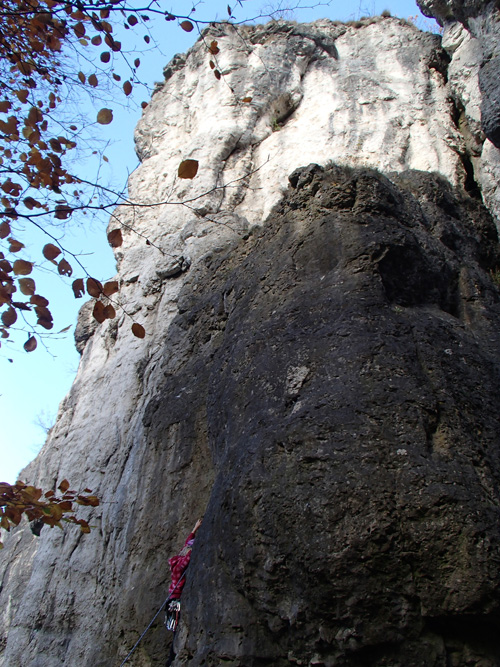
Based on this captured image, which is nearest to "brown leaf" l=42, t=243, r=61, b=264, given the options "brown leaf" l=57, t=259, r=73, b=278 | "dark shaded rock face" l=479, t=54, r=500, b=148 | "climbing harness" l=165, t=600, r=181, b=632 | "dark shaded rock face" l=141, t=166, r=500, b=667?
"brown leaf" l=57, t=259, r=73, b=278

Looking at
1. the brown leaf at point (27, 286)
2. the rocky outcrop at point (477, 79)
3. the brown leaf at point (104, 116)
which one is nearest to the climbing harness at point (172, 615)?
the brown leaf at point (27, 286)

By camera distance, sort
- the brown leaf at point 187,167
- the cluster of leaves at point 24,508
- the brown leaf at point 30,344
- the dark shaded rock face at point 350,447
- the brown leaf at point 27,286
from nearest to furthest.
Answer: the dark shaded rock face at point 350,447 → the brown leaf at point 187,167 → the brown leaf at point 27,286 → the brown leaf at point 30,344 → the cluster of leaves at point 24,508

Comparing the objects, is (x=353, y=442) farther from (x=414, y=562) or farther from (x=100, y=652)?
(x=100, y=652)

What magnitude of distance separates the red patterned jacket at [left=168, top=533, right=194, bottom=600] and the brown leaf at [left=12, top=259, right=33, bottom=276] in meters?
3.04

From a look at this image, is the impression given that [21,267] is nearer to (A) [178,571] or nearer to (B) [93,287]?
(B) [93,287]

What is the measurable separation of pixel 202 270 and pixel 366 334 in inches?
180

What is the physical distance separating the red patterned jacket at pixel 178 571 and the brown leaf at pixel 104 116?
4.13 m

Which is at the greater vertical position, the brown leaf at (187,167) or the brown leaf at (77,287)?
the brown leaf at (187,167)

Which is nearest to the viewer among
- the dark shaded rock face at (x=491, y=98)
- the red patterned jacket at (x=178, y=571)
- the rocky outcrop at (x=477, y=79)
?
the red patterned jacket at (x=178, y=571)

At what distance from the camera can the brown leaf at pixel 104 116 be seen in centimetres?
519

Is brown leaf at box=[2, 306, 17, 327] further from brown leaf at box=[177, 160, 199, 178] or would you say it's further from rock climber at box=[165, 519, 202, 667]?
rock climber at box=[165, 519, 202, 667]

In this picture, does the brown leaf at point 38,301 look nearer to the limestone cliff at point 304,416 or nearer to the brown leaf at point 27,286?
the brown leaf at point 27,286

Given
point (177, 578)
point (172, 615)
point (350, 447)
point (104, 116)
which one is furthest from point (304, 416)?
point (104, 116)

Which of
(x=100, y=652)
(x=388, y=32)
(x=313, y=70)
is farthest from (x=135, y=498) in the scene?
(x=388, y=32)
